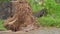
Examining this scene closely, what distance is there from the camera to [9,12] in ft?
28.4

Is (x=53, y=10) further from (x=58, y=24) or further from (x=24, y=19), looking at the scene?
(x=24, y=19)

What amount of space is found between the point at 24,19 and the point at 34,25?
0.33 metres

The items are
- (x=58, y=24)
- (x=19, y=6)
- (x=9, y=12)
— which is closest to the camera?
(x=19, y=6)

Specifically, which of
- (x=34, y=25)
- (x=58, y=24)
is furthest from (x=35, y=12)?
(x=34, y=25)

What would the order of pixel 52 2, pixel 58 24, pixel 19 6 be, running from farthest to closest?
1. pixel 52 2
2. pixel 58 24
3. pixel 19 6

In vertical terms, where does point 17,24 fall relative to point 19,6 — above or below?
below

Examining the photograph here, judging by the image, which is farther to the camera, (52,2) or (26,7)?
(52,2)

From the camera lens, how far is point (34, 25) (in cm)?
603

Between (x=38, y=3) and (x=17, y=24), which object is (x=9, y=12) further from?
(x=17, y=24)

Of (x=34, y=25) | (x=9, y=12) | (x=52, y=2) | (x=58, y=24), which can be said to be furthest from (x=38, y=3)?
(x=34, y=25)

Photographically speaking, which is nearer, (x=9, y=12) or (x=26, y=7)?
(x=26, y=7)

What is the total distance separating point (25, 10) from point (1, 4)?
10.1ft

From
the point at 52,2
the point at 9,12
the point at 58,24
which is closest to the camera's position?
the point at 58,24

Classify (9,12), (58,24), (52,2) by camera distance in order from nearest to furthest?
1. (58,24)
2. (9,12)
3. (52,2)
